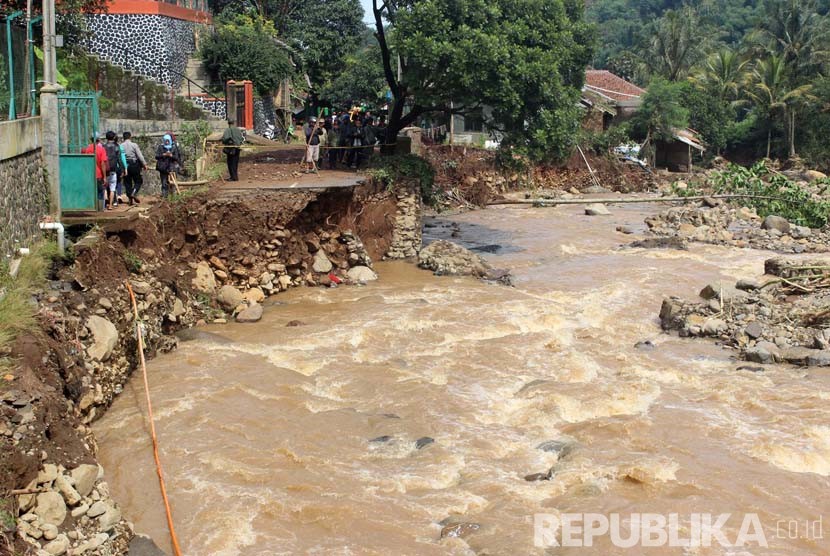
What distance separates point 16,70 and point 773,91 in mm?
40231

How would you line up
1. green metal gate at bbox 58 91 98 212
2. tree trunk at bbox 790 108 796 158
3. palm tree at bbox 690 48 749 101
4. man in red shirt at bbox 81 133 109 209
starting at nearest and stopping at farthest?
green metal gate at bbox 58 91 98 212 < man in red shirt at bbox 81 133 109 209 < tree trunk at bbox 790 108 796 158 < palm tree at bbox 690 48 749 101

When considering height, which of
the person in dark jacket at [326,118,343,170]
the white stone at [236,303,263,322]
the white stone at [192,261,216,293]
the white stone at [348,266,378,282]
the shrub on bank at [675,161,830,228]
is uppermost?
the person in dark jacket at [326,118,343,170]

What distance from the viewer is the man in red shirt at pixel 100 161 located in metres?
14.3

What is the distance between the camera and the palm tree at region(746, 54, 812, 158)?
44.1 meters

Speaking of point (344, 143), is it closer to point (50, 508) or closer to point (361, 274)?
point (361, 274)

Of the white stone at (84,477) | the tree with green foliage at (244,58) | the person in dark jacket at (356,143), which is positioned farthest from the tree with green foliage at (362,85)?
the white stone at (84,477)

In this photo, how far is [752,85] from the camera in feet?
154

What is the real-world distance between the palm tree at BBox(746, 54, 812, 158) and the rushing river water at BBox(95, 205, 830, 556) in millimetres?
32002

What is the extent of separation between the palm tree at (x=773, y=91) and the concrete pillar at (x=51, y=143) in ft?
127

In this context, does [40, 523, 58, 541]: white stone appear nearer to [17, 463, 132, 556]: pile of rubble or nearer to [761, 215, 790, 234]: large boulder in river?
[17, 463, 132, 556]: pile of rubble

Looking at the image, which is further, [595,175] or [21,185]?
[595,175]

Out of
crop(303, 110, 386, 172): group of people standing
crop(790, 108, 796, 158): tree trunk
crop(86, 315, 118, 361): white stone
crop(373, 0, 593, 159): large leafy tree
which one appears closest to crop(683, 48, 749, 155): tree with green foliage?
crop(790, 108, 796, 158): tree trunk

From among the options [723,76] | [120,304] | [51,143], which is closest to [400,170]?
[51,143]

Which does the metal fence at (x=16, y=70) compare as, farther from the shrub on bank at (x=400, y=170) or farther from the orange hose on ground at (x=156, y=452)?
the shrub on bank at (x=400, y=170)
